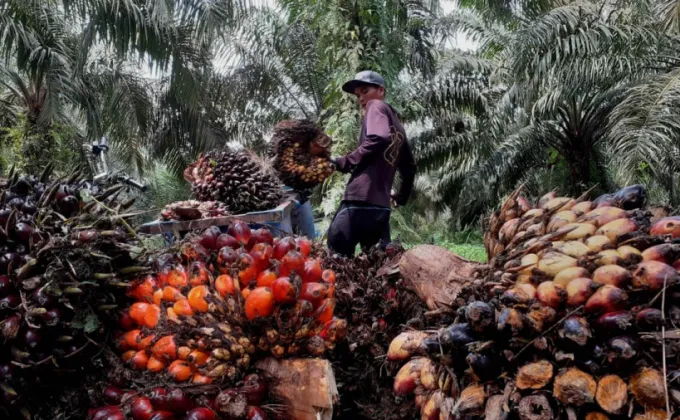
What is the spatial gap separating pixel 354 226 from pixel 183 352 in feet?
7.69

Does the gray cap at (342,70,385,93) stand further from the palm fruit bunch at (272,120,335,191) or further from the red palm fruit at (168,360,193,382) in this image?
the red palm fruit at (168,360,193,382)

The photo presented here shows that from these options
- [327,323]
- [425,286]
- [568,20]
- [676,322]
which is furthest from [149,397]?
[568,20]

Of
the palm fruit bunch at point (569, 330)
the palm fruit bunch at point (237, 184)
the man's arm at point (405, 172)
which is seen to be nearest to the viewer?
the palm fruit bunch at point (569, 330)

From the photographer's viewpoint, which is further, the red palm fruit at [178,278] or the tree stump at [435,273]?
the red palm fruit at [178,278]

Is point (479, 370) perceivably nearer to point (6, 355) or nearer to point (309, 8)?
point (6, 355)

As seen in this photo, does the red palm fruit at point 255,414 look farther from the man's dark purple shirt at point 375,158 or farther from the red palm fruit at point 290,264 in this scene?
the man's dark purple shirt at point 375,158

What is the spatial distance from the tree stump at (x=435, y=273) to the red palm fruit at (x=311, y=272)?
268mm

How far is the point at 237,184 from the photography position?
3262mm

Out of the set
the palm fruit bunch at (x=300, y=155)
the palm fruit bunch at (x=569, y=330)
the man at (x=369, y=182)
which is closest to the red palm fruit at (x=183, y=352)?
the palm fruit bunch at (x=569, y=330)

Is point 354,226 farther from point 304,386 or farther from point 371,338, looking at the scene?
point 304,386

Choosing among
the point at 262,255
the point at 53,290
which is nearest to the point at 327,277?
the point at 262,255

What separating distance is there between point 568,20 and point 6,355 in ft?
27.2

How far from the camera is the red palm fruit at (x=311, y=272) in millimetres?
1463

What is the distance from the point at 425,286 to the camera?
1483 mm
